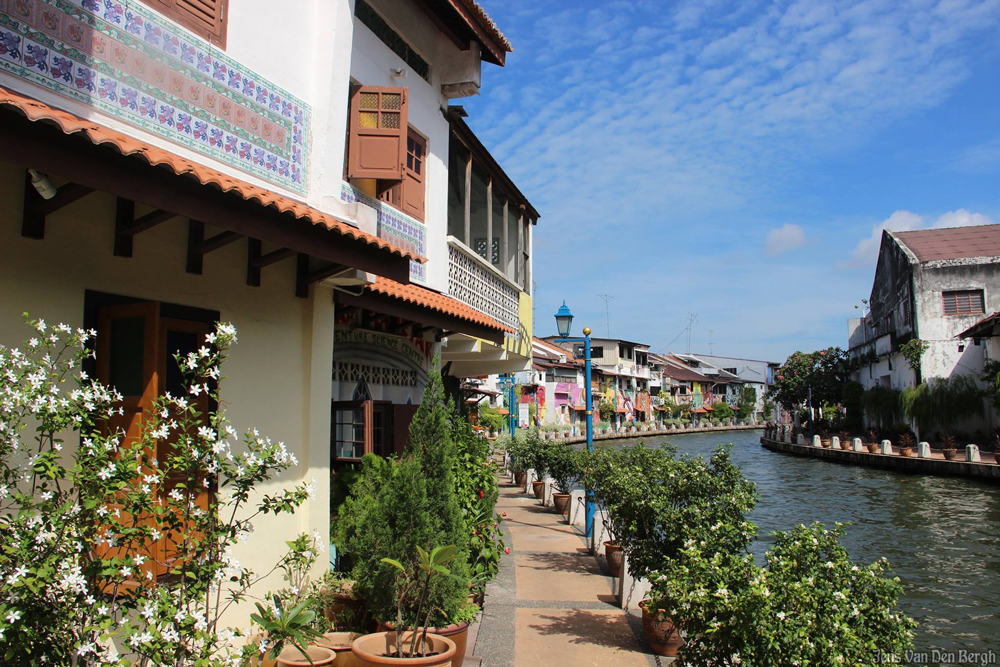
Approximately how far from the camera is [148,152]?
4.10 m

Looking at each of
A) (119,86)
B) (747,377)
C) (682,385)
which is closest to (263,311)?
(119,86)

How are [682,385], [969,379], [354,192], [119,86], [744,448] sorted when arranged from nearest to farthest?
[119,86] < [354,192] < [969,379] < [744,448] < [682,385]

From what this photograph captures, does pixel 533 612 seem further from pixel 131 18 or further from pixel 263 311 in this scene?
pixel 131 18

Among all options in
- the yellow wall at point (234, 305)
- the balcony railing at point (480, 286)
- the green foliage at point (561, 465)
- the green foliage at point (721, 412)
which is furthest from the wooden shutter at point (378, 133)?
the green foliage at point (721, 412)

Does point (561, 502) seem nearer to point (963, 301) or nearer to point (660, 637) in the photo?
point (660, 637)

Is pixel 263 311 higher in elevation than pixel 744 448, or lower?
higher

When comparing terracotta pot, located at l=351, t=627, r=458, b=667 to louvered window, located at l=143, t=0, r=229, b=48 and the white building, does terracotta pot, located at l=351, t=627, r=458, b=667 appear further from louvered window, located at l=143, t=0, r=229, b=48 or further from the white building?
louvered window, located at l=143, t=0, r=229, b=48

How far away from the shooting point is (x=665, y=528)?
6.87m

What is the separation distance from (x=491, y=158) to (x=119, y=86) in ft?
25.7

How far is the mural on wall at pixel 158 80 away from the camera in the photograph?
4.36m

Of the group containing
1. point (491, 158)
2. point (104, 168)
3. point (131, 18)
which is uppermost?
point (491, 158)

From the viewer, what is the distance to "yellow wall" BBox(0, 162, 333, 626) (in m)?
4.25

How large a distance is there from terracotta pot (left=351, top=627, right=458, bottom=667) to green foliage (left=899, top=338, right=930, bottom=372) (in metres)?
37.7

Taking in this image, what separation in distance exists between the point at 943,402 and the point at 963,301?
6080 mm
